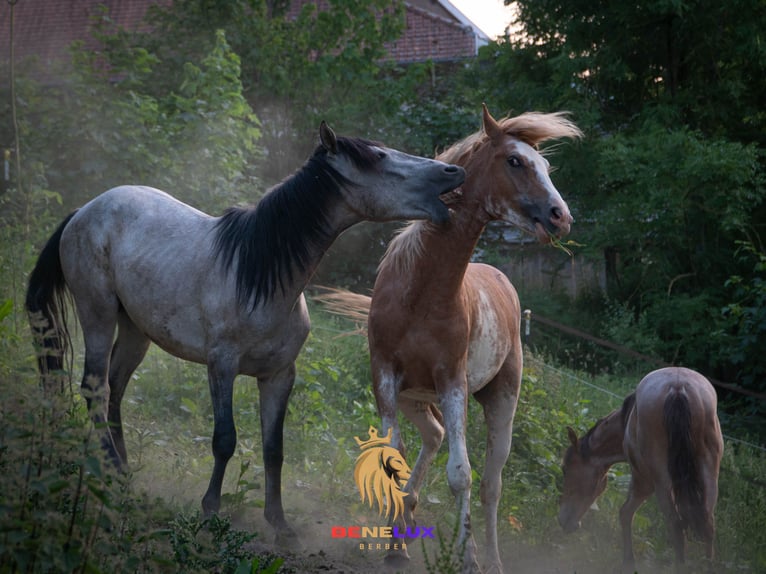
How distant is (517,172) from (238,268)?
1521 mm

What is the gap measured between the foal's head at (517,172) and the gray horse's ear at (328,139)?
2.42ft

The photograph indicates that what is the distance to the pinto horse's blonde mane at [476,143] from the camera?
4492 mm

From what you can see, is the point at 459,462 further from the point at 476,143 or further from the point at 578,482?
the point at 578,482

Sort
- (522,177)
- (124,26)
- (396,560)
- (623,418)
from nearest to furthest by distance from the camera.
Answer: (522,177) → (396,560) → (623,418) → (124,26)

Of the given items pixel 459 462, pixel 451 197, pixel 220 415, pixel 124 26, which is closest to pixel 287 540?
pixel 220 415

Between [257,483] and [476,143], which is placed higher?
[476,143]

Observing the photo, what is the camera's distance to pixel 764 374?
1189cm

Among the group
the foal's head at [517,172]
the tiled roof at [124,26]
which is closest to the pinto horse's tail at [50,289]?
the foal's head at [517,172]

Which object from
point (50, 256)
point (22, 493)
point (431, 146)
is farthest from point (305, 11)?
point (22, 493)

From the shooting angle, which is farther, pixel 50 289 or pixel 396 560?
pixel 50 289

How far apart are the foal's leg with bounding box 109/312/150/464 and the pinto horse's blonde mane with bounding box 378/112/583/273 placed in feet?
5.37

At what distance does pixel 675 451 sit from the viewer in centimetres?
548

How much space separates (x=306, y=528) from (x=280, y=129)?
36.4 feet

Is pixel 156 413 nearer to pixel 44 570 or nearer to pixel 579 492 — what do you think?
pixel 579 492
